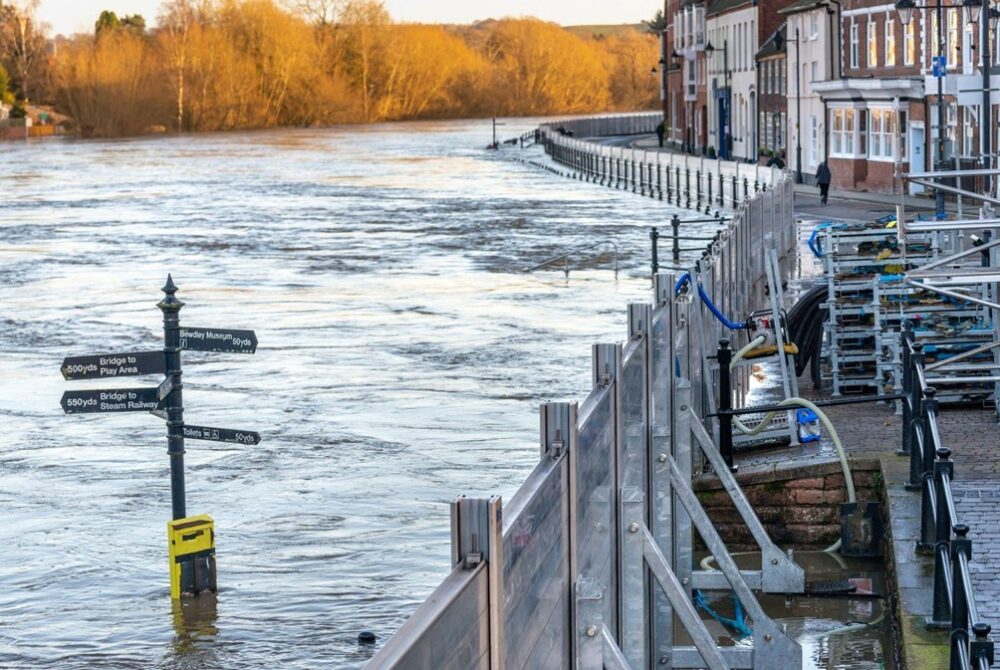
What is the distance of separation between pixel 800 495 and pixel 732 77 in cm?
7147

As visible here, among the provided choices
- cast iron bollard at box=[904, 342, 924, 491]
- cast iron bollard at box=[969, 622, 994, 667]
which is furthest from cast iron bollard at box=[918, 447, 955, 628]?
cast iron bollard at box=[904, 342, 924, 491]

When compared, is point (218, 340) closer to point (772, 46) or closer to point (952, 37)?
point (952, 37)

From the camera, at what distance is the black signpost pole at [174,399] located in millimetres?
12289

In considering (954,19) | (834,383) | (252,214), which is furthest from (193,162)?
(834,383)

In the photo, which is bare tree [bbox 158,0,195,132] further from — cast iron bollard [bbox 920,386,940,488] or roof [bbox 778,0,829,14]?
cast iron bollard [bbox 920,386,940,488]

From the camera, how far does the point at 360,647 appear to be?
39.7 ft

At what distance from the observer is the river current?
42.9ft

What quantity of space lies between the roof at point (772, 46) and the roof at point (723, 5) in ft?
12.9

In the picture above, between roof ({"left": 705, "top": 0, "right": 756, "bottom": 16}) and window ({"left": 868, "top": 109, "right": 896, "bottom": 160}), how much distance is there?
24.7 m

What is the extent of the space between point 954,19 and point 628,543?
43618mm

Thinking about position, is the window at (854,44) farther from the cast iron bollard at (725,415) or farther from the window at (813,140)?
the cast iron bollard at (725,415)

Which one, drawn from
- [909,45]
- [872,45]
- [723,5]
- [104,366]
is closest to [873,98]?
[872,45]

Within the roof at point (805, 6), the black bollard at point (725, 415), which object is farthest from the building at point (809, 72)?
the black bollard at point (725, 415)

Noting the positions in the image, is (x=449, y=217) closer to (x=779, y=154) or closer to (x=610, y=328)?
(x=779, y=154)
